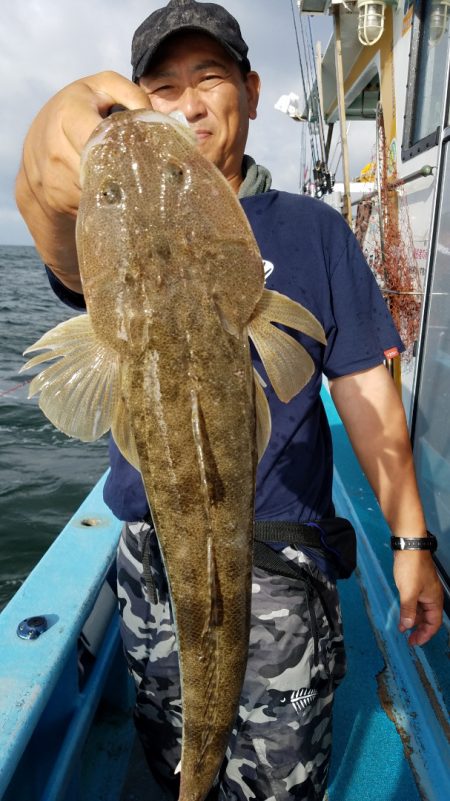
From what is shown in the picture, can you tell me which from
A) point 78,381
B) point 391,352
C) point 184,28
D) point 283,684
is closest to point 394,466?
point 391,352

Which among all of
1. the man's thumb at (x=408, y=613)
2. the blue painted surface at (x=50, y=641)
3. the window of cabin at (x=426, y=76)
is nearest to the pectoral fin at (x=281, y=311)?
the man's thumb at (x=408, y=613)

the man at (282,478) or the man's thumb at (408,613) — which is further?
the man's thumb at (408,613)

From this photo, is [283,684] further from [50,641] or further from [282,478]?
[50,641]

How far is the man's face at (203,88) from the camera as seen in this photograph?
7.96 ft

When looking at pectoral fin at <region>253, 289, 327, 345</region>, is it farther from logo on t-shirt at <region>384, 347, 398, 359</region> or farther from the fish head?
logo on t-shirt at <region>384, 347, 398, 359</region>

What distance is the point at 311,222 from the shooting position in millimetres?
2473

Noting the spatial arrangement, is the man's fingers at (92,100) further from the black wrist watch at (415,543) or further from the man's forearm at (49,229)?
the black wrist watch at (415,543)

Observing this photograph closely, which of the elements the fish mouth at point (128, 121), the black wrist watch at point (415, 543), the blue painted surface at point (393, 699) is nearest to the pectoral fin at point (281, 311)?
the fish mouth at point (128, 121)

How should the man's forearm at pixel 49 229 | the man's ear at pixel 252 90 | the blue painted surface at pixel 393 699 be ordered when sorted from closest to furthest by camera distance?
Answer: the man's forearm at pixel 49 229
the man's ear at pixel 252 90
the blue painted surface at pixel 393 699

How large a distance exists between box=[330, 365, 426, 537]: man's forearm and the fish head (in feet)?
3.27

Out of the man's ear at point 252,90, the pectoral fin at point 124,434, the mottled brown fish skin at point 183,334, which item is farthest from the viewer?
the man's ear at point 252,90

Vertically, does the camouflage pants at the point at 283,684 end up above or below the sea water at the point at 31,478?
above

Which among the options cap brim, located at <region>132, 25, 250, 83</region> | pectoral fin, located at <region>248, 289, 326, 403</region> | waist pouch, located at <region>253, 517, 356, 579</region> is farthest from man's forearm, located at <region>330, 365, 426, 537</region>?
cap brim, located at <region>132, 25, 250, 83</region>

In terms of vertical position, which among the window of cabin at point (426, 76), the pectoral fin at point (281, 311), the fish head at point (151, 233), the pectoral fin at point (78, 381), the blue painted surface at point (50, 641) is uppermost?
the window of cabin at point (426, 76)
